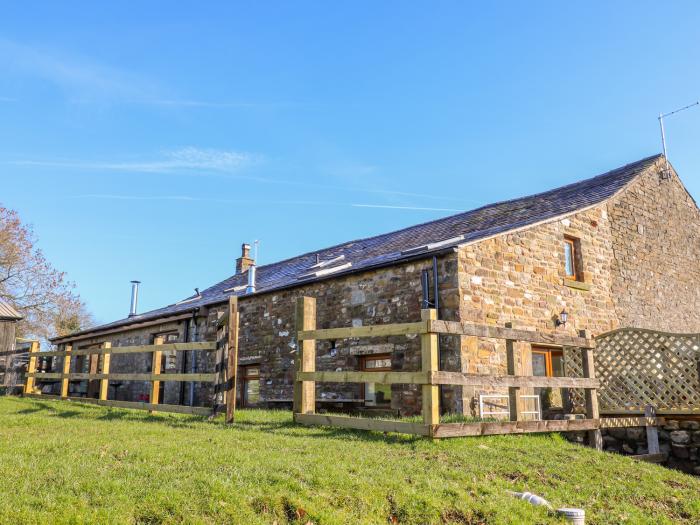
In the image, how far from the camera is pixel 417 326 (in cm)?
707

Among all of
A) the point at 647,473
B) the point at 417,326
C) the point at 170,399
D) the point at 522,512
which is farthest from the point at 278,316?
the point at 522,512

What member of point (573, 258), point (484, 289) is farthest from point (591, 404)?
point (573, 258)

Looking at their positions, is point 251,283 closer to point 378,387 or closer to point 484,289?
point 378,387

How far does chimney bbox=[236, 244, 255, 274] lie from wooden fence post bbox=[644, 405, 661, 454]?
19.8 meters

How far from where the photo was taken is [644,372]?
1094cm

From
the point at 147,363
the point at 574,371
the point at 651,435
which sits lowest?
the point at 651,435

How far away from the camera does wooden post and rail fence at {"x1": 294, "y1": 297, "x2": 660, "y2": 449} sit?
6836mm

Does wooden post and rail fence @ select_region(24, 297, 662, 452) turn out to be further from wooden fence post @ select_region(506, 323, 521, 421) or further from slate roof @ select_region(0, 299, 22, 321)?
slate roof @ select_region(0, 299, 22, 321)

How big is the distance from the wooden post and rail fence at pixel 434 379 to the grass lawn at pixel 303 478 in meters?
0.18

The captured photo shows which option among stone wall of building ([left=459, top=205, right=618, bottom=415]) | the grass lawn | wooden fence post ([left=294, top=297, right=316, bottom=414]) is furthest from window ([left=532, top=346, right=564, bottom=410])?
wooden fence post ([left=294, top=297, right=316, bottom=414])

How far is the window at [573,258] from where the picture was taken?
13758 millimetres

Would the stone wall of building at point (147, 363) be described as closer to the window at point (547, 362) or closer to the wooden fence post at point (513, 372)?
the window at point (547, 362)

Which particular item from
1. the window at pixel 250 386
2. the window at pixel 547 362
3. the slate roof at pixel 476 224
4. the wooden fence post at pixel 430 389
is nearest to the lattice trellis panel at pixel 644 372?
the window at pixel 547 362

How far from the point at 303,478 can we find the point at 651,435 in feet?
25.2
